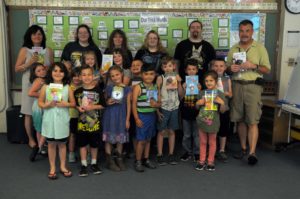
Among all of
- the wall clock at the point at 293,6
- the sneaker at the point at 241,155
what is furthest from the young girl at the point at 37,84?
the wall clock at the point at 293,6

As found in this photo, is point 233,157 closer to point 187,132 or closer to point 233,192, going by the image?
point 187,132

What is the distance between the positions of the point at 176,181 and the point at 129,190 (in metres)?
0.51

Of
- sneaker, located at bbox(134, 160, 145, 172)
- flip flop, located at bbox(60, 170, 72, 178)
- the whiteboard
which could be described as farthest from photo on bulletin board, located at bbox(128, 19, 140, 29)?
flip flop, located at bbox(60, 170, 72, 178)

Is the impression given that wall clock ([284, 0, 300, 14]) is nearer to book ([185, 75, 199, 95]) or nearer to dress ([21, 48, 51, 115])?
book ([185, 75, 199, 95])

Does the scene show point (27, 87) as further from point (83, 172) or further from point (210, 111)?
point (210, 111)

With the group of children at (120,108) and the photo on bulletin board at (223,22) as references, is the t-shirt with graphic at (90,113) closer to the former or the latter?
the group of children at (120,108)

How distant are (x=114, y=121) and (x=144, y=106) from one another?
36 cm

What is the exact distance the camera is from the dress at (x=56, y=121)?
329cm

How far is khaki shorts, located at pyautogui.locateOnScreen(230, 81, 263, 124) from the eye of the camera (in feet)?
12.6

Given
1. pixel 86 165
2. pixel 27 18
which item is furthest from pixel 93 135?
pixel 27 18

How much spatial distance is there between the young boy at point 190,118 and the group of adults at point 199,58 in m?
0.41

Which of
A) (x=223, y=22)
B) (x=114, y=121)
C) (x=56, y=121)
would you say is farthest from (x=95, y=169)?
(x=223, y=22)

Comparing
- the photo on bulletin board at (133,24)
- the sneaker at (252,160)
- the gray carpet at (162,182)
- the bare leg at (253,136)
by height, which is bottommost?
the gray carpet at (162,182)

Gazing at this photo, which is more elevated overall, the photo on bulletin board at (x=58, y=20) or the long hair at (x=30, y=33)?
the photo on bulletin board at (x=58, y=20)
